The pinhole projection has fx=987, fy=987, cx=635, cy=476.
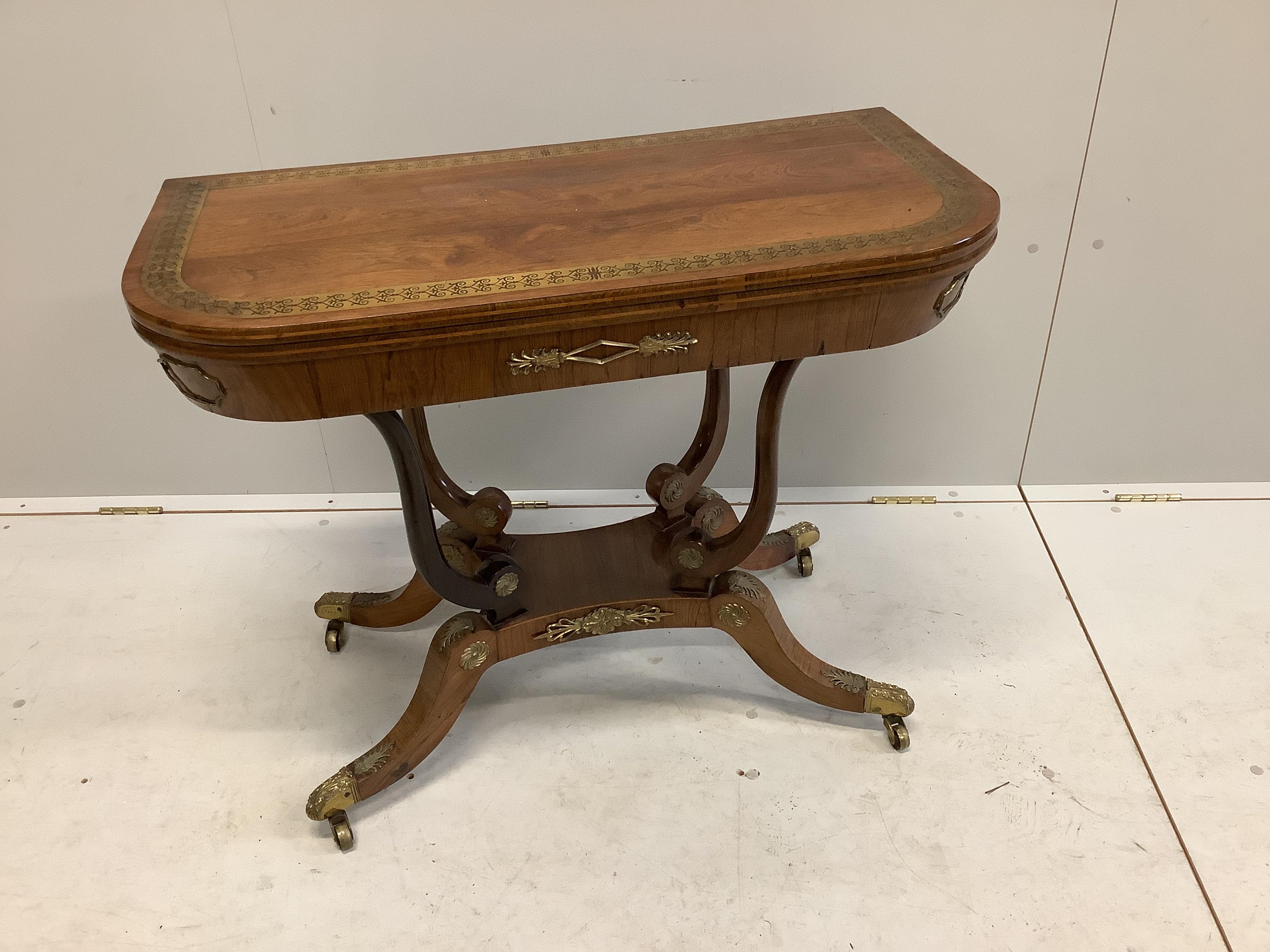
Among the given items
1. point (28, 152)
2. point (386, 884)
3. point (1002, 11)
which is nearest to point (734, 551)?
point (386, 884)

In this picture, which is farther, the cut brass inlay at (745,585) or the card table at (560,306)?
the cut brass inlay at (745,585)

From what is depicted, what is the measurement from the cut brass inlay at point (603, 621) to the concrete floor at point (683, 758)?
210 mm

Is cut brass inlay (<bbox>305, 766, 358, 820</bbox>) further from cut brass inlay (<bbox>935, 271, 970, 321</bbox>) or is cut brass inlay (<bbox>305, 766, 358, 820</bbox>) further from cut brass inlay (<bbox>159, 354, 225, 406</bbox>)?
cut brass inlay (<bbox>935, 271, 970, 321</bbox>)

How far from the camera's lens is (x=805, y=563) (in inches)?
85.8

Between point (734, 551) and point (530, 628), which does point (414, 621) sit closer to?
point (530, 628)

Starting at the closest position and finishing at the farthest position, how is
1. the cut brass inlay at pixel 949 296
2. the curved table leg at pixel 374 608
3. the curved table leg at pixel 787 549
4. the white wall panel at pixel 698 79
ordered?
the cut brass inlay at pixel 949 296 → the white wall panel at pixel 698 79 → the curved table leg at pixel 374 608 → the curved table leg at pixel 787 549

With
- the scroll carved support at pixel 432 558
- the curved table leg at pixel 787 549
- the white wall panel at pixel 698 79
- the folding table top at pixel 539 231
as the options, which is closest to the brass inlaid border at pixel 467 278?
the folding table top at pixel 539 231

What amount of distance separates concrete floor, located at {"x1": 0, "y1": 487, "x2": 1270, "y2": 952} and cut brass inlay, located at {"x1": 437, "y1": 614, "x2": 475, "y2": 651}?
238 mm

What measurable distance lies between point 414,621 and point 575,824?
2.11 feet

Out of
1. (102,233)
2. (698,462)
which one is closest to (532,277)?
(698,462)

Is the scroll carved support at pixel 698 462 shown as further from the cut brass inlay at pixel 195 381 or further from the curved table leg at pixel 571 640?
the cut brass inlay at pixel 195 381

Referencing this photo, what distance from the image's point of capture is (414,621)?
2117 mm

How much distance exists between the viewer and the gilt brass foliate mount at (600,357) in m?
1.30

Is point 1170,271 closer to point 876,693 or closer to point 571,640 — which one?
point 876,693
